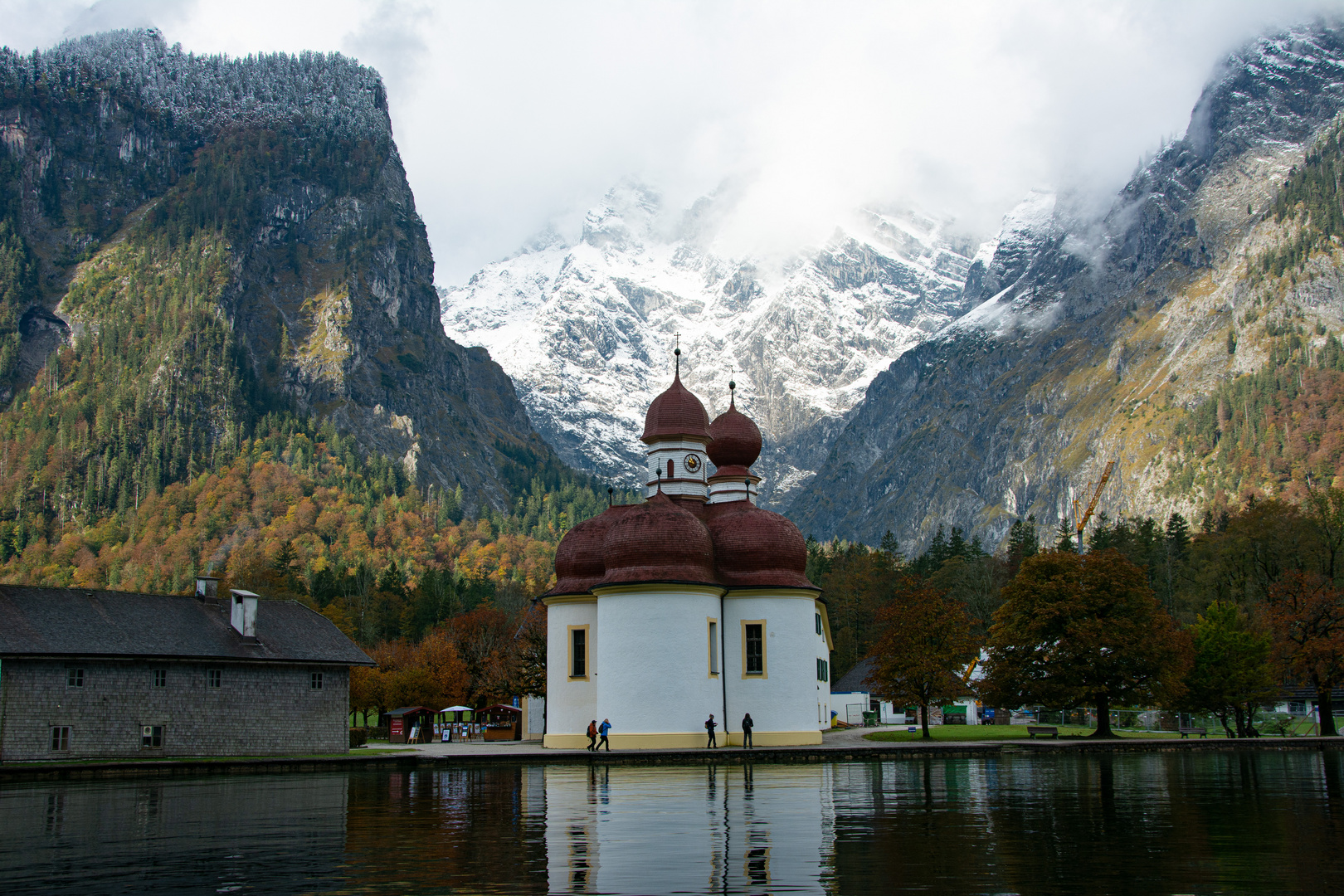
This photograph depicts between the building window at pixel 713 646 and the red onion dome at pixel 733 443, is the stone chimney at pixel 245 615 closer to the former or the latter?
the building window at pixel 713 646

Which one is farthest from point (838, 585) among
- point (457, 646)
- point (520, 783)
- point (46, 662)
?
point (520, 783)

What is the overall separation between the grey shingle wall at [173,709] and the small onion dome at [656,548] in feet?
46.7

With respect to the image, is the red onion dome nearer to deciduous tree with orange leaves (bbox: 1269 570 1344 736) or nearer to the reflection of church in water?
deciduous tree with orange leaves (bbox: 1269 570 1344 736)

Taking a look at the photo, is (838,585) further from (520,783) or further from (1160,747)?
(520,783)

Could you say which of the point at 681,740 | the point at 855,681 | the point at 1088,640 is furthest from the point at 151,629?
the point at 855,681

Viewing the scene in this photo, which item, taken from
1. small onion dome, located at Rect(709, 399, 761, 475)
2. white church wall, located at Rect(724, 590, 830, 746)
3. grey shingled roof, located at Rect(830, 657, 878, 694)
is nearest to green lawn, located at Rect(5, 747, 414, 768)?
white church wall, located at Rect(724, 590, 830, 746)

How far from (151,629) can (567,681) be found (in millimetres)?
17095

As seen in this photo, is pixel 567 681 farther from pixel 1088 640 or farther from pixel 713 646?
pixel 1088 640

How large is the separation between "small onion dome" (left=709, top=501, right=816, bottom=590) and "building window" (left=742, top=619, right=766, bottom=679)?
1726mm

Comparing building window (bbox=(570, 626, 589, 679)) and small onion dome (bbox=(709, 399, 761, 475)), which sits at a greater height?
small onion dome (bbox=(709, 399, 761, 475))

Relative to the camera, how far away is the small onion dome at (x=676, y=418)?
59.4 m

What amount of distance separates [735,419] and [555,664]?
54.5 feet

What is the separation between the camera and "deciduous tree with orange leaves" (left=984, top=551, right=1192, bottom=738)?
55.8 metres

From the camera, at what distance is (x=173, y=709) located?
163 feet
